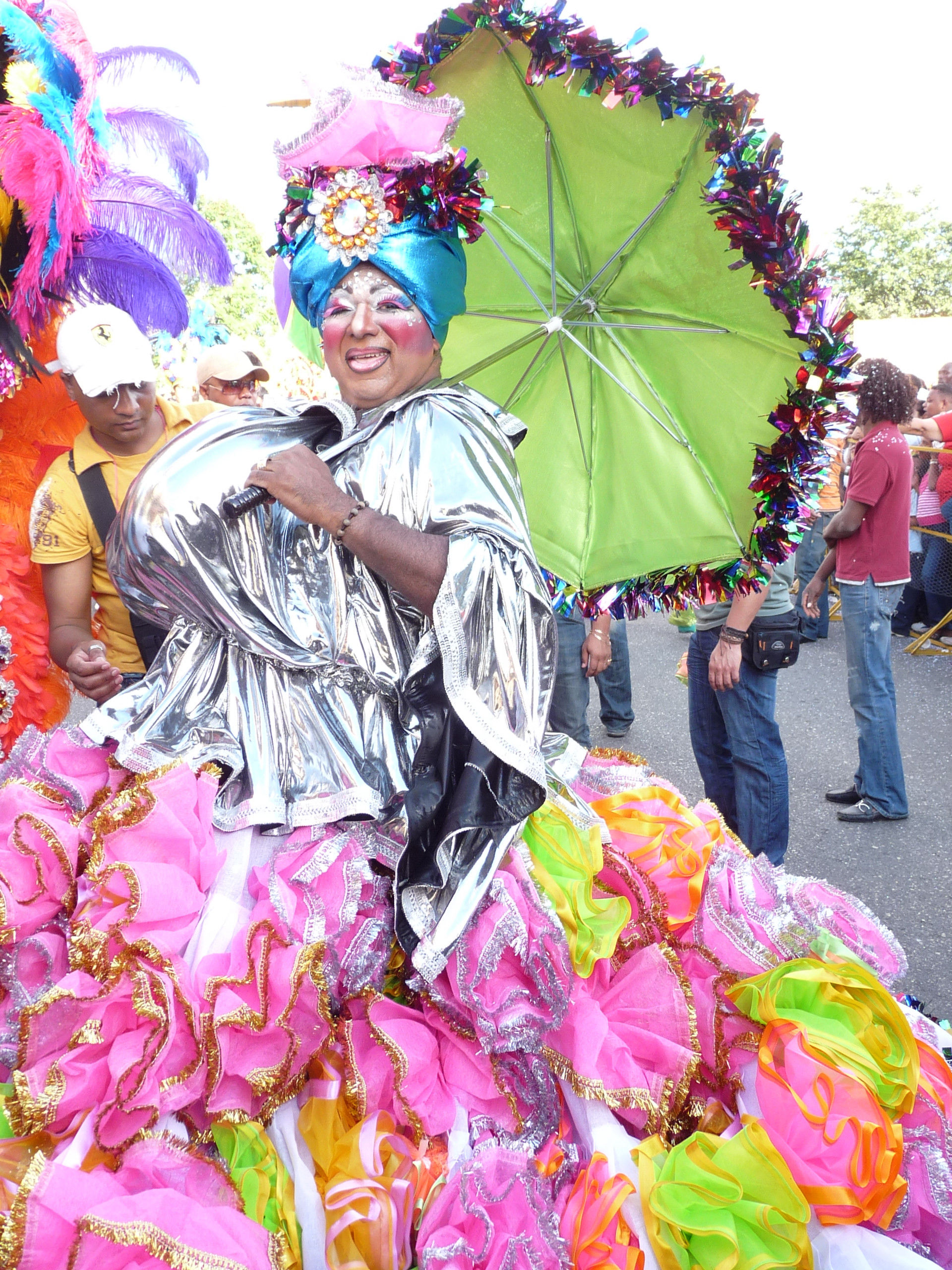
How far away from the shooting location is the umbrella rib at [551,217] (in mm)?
2125

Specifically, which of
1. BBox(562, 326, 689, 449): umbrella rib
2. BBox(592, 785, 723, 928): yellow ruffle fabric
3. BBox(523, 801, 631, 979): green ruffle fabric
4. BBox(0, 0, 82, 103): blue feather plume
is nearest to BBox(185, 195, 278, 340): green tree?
BBox(0, 0, 82, 103): blue feather plume

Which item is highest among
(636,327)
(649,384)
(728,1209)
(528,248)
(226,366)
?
(528,248)

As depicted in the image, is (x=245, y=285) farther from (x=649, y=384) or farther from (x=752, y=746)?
(x=649, y=384)

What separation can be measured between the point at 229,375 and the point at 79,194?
2.35 metres

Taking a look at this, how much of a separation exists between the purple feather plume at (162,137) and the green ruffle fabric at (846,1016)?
2446mm

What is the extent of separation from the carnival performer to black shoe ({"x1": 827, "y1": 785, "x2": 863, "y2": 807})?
273 cm

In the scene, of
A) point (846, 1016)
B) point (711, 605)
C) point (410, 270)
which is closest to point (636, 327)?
point (410, 270)

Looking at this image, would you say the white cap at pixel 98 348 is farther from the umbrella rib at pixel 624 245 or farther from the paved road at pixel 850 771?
the paved road at pixel 850 771

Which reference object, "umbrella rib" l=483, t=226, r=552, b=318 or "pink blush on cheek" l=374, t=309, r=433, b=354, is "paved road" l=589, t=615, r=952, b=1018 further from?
"pink blush on cheek" l=374, t=309, r=433, b=354

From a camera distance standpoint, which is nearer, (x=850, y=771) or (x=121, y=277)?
(x=121, y=277)

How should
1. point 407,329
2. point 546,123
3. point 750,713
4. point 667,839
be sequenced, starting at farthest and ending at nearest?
1. point 750,713
2. point 546,123
3. point 667,839
4. point 407,329

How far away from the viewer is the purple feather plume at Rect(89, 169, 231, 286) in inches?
93.3

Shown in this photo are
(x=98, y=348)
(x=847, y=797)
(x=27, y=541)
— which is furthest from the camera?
(x=847, y=797)

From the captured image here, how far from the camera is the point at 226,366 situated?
14.6 ft
